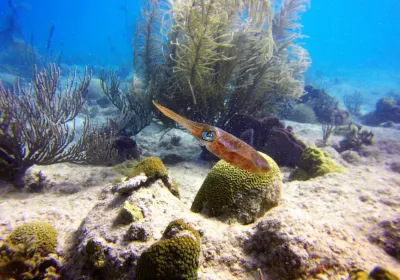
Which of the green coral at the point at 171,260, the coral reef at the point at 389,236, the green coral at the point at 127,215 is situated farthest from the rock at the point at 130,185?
the coral reef at the point at 389,236

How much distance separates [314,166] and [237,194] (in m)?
3.12

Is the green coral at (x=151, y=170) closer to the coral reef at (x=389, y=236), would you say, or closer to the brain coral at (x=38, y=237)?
the brain coral at (x=38, y=237)

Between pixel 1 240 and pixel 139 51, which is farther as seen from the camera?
pixel 139 51

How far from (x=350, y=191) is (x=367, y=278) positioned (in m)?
2.24

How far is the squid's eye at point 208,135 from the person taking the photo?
1543mm

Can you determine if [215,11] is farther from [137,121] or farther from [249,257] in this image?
[249,257]

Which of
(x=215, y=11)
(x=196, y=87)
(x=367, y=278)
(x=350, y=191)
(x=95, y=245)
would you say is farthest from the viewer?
(x=196, y=87)

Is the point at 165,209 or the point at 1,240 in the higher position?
the point at 165,209

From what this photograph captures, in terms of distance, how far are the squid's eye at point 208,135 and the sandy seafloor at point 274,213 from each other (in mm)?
1258

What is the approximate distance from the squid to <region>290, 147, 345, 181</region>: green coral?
3564 millimetres

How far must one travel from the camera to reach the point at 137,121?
327 inches

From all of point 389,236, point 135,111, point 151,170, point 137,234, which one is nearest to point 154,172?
point 151,170

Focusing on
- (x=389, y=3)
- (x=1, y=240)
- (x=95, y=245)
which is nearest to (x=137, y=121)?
(x=1, y=240)

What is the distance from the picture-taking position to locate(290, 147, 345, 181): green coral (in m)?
4.91
